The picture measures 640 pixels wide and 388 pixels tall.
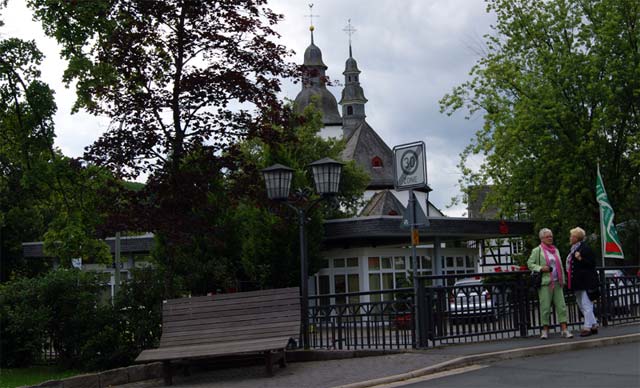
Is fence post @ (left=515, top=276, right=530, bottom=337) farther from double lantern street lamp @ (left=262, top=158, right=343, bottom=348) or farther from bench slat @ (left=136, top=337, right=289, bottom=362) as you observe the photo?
bench slat @ (left=136, top=337, right=289, bottom=362)

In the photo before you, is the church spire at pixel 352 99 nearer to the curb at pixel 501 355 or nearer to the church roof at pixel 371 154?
the church roof at pixel 371 154

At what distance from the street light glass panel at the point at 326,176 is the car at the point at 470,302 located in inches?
122

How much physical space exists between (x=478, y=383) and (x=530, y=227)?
29.0 metres

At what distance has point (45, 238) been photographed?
18.0 m

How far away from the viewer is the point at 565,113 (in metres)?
34.1

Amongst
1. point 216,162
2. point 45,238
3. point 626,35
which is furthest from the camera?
point 626,35

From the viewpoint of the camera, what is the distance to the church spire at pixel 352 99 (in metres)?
99.9

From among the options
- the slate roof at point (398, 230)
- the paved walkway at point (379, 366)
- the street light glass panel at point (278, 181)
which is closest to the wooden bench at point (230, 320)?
the paved walkway at point (379, 366)

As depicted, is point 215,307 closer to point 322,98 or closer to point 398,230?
point 398,230

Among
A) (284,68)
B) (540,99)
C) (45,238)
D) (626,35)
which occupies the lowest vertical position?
(45,238)

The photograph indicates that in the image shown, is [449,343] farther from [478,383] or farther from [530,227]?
[530,227]

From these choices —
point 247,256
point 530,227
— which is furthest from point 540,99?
point 247,256

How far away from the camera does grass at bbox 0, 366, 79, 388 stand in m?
13.5

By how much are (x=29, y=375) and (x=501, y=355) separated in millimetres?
8135
